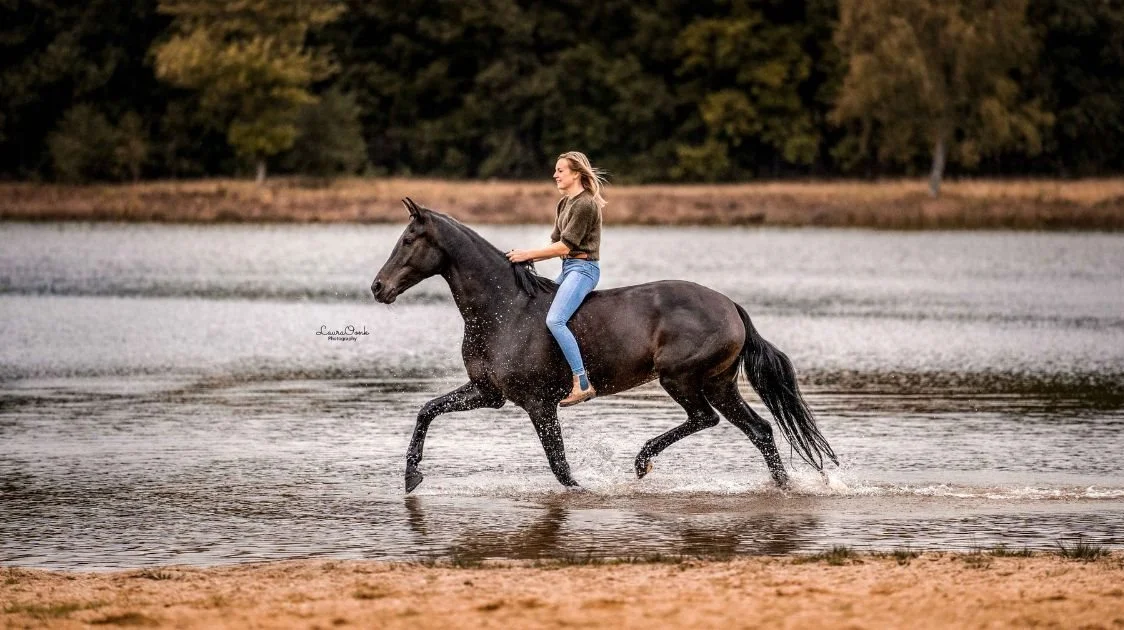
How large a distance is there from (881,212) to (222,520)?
46395 millimetres

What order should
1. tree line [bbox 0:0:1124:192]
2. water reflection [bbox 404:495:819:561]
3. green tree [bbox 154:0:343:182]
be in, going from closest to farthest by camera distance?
water reflection [bbox 404:495:819:561] < green tree [bbox 154:0:343:182] < tree line [bbox 0:0:1124:192]

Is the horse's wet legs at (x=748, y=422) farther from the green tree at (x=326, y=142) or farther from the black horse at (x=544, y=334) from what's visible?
the green tree at (x=326, y=142)

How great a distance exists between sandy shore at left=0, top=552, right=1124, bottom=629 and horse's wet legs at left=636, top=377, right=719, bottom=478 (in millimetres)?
2552

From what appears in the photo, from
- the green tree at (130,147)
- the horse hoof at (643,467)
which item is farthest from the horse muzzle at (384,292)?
the green tree at (130,147)

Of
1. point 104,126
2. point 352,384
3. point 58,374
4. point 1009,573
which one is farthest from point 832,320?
point 104,126

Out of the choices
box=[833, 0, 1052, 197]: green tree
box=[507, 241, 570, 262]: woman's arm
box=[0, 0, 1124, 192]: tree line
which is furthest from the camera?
box=[0, 0, 1124, 192]: tree line

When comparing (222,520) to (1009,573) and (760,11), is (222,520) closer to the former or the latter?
(1009,573)

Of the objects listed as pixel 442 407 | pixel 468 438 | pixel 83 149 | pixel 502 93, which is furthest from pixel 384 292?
pixel 502 93

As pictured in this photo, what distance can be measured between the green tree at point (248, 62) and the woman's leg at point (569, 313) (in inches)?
2237

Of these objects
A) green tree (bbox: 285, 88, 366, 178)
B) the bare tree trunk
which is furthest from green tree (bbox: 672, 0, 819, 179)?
green tree (bbox: 285, 88, 366, 178)

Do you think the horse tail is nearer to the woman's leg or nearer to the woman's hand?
the woman's leg

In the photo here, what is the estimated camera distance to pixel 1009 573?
7609mm

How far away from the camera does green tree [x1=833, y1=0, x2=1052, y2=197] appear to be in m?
60.3

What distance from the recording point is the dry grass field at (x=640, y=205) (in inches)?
2061
